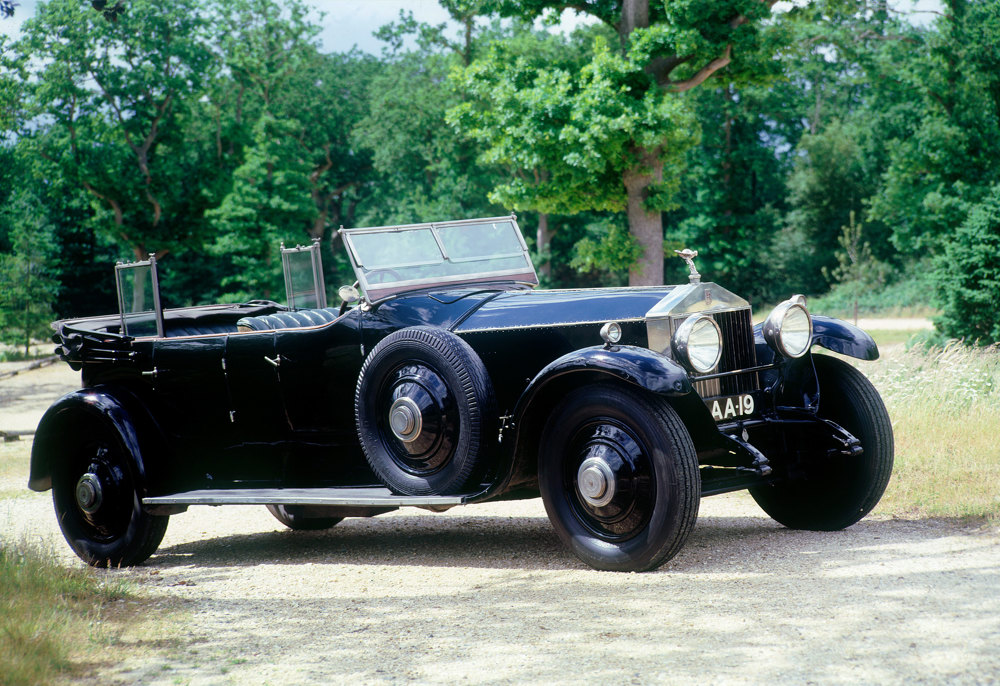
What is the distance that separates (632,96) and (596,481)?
48.5 feet

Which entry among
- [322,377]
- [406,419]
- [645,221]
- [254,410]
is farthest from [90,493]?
[645,221]

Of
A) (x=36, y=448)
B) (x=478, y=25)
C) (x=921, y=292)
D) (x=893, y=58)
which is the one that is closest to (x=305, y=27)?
(x=478, y=25)

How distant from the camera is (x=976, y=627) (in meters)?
4.03

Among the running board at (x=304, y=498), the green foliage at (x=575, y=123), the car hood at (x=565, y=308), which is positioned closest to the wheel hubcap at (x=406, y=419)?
the running board at (x=304, y=498)

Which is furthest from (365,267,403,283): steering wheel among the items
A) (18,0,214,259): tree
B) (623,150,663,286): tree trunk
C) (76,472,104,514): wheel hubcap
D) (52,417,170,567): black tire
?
(18,0,214,259): tree

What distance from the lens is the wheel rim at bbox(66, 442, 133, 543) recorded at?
6.95 meters

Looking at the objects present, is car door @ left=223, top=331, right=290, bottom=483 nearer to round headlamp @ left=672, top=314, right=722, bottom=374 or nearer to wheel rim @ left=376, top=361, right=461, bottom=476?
wheel rim @ left=376, top=361, right=461, bottom=476

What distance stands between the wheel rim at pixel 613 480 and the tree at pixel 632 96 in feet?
42.2

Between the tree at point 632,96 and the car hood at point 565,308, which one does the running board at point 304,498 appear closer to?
the car hood at point 565,308

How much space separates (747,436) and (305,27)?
121ft

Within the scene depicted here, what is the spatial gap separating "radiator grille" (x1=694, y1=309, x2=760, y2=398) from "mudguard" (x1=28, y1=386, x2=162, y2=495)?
392 cm

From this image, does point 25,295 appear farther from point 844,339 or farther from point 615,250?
point 844,339

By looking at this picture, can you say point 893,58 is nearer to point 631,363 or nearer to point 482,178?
point 482,178

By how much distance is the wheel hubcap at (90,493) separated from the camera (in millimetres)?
6949
